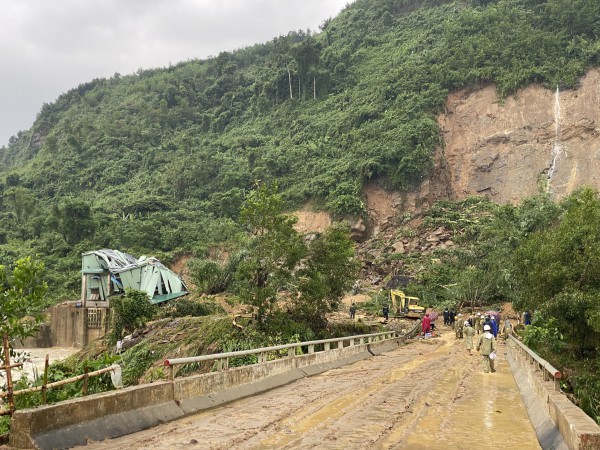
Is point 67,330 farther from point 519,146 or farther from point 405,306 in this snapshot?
point 519,146

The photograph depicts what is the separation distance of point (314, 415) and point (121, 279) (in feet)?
118

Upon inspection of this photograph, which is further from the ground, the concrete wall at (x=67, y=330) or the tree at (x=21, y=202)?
the tree at (x=21, y=202)

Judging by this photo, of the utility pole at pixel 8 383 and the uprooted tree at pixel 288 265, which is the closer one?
the utility pole at pixel 8 383

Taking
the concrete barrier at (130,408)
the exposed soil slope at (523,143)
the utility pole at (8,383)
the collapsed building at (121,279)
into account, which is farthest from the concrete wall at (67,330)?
the exposed soil slope at (523,143)

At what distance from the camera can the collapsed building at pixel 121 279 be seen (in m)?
39.7

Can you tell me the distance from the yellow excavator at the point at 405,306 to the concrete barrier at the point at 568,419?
93.9ft

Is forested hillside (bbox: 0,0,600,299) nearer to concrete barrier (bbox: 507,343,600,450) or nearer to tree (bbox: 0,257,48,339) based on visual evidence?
tree (bbox: 0,257,48,339)

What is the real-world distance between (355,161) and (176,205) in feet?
84.5

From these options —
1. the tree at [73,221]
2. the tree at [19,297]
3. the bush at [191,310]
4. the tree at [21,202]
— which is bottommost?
the bush at [191,310]

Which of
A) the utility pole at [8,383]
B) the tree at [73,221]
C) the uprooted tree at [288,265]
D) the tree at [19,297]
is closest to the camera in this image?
the utility pole at [8,383]

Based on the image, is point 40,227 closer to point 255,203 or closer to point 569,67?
point 255,203

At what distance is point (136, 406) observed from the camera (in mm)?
7707

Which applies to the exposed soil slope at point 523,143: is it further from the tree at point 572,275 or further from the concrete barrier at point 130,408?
the concrete barrier at point 130,408

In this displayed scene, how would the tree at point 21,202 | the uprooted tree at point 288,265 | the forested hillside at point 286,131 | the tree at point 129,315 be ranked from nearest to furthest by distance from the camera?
1. the uprooted tree at point 288,265
2. the tree at point 129,315
3. the forested hillside at point 286,131
4. the tree at point 21,202
